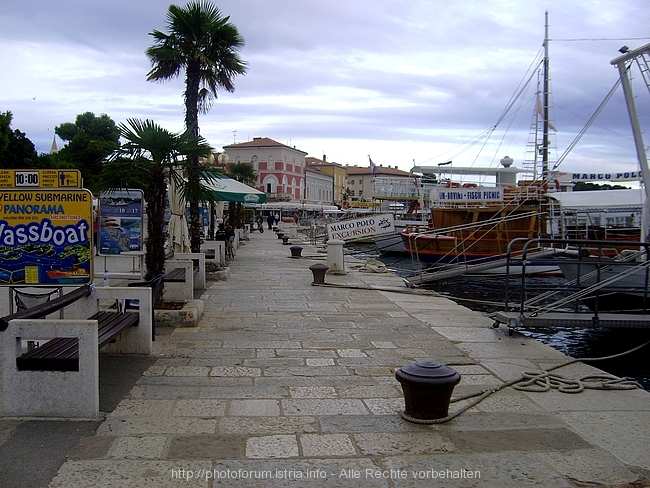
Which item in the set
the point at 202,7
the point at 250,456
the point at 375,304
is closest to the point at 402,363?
the point at 250,456

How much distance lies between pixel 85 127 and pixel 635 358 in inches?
2414

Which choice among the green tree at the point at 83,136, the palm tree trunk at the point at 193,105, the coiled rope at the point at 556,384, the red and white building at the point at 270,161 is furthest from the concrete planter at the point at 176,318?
the red and white building at the point at 270,161

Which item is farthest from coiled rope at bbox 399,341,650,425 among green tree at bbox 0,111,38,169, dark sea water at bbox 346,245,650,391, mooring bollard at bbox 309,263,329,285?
green tree at bbox 0,111,38,169

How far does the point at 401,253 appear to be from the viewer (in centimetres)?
3388

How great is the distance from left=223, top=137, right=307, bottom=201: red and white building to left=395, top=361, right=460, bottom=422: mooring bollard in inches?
4071

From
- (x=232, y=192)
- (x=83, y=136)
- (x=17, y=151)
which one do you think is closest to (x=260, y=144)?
(x=83, y=136)

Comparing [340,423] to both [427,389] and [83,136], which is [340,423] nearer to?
[427,389]

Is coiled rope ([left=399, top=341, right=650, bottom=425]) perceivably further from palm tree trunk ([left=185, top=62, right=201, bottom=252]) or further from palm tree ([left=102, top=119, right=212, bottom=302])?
palm tree trunk ([left=185, top=62, right=201, bottom=252])

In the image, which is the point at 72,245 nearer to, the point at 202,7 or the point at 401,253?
the point at 202,7

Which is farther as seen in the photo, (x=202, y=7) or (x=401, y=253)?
(x=401, y=253)

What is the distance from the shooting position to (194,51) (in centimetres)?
1603

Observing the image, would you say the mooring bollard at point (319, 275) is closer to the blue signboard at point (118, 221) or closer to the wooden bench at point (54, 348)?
the blue signboard at point (118, 221)

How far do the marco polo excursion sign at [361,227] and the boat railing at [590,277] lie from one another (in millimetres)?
7098

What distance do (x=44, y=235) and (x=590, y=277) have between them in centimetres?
907
